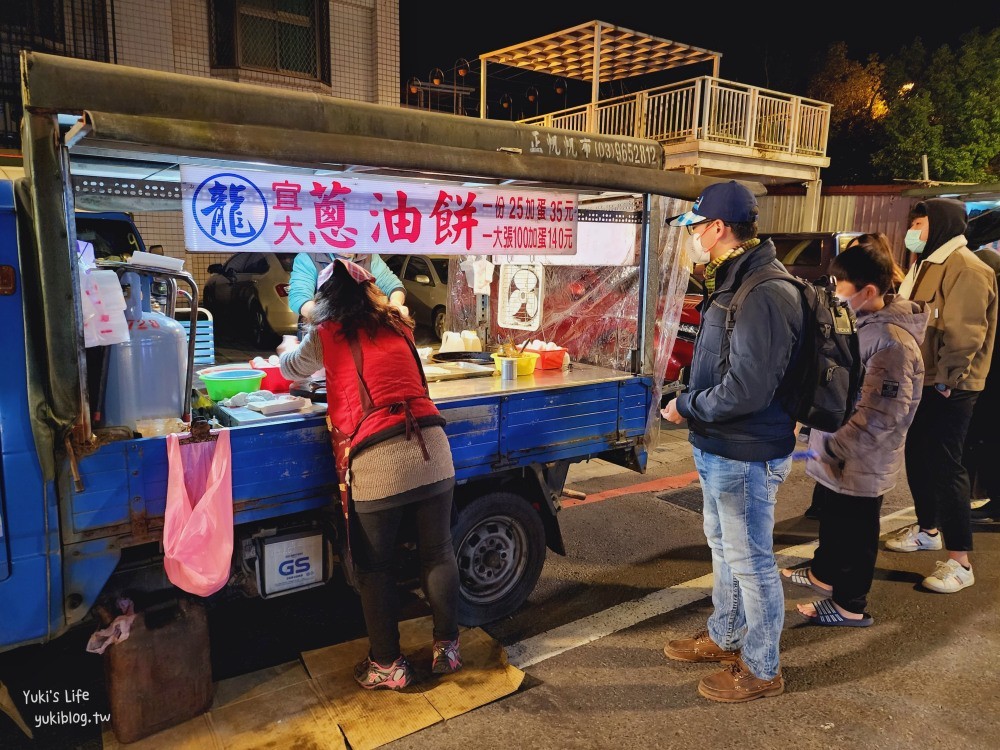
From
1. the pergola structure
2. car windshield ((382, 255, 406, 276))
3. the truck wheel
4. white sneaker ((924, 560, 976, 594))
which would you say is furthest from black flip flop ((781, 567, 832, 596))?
the pergola structure

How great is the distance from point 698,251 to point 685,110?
11.7m

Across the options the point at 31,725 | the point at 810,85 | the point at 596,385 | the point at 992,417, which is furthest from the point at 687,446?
the point at 810,85

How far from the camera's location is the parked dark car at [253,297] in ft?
36.7

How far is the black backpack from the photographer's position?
9.57 ft

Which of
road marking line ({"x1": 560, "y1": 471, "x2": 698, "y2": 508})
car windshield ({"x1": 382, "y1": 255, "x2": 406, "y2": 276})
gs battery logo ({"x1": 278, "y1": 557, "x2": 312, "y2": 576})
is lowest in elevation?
road marking line ({"x1": 560, "y1": 471, "x2": 698, "y2": 508})

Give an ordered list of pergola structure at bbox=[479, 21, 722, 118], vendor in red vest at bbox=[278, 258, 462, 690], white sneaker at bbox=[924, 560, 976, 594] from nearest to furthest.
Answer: vendor in red vest at bbox=[278, 258, 462, 690] < white sneaker at bbox=[924, 560, 976, 594] < pergola structure at bbox=[479, 21, 722, 118]

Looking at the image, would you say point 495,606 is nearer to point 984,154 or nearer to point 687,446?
point 687,446

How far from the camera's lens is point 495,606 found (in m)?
3.80

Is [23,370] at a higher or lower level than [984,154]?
lower

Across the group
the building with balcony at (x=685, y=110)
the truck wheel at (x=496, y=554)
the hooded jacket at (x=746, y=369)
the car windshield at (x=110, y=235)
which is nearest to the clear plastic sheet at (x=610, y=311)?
the truck wheel at (x=496, y=554)

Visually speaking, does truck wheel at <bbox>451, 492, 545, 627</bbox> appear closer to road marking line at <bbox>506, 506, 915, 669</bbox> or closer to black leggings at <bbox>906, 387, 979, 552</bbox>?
road marking line at <bbox>506, 506, 915, 669</bbox>

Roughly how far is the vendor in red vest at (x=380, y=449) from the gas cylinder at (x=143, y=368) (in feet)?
1.76

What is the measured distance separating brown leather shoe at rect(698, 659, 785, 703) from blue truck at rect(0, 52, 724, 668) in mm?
1138

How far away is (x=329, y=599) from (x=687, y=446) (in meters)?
4.64
